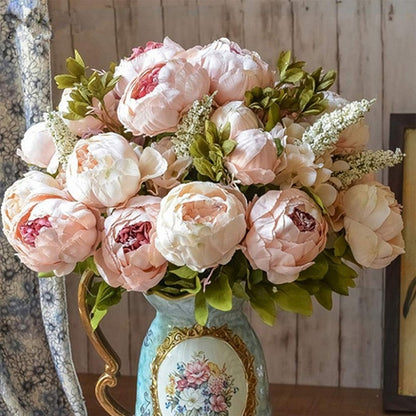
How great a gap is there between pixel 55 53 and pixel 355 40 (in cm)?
59

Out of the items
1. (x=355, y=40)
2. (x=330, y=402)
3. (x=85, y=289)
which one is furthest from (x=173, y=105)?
(x=330, y=402)

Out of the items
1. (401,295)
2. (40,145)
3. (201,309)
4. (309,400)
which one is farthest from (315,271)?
(309,400)

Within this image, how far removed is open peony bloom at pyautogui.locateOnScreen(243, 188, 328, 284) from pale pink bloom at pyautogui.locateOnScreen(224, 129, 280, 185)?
1.0 inches

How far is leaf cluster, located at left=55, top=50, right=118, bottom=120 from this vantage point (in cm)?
99

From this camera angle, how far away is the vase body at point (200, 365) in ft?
3.35

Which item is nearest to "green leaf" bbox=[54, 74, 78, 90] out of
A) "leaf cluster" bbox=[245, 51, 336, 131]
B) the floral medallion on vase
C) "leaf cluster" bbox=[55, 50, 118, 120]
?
"leaf cluster" bbox=[55, 50, 118, 120]

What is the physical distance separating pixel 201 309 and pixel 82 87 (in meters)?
0.30

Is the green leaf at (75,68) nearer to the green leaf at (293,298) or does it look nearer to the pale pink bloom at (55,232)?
the pale pink bloom at (55,232)

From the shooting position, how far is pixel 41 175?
1.02m

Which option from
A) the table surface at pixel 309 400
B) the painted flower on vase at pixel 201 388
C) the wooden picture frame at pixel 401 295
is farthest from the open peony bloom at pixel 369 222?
the table surface at pixel 309 400

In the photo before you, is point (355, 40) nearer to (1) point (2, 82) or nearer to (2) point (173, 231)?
(1) point (2, 82)

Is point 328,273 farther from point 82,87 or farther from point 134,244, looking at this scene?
point 82,87

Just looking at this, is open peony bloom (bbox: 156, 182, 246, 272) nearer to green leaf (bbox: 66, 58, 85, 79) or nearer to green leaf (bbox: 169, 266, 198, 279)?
green leaf (bbox: 169, 266, 198, 279)

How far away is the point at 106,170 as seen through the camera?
923 mm
